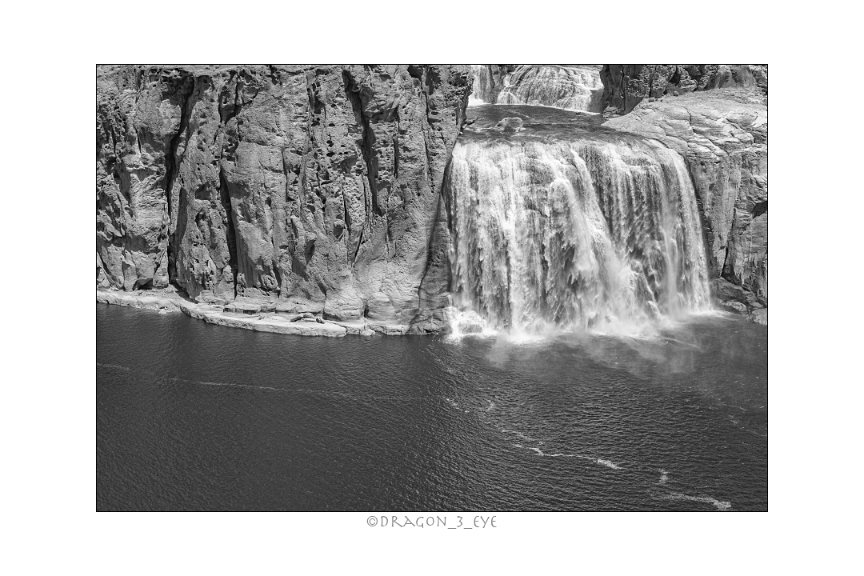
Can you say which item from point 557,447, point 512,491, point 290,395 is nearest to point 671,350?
point 557,447

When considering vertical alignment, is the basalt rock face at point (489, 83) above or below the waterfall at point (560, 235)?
above

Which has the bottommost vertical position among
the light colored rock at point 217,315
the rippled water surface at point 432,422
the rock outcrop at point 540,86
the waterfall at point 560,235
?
the rippled water surface at point 432,422

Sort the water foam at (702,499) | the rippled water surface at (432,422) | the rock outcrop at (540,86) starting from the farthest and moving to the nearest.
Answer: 1. the rock outcrop at (540,86)
2. the rippled water surface at (432,422)
3. the water foam at (702,499)

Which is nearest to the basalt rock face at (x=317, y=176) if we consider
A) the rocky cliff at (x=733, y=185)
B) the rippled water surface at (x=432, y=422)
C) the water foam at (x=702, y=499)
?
the rippled water surface at (x=432, y=422)

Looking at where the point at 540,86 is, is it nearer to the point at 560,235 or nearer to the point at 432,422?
the point at 560,235

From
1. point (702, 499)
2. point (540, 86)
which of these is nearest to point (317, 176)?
point (540, 86)

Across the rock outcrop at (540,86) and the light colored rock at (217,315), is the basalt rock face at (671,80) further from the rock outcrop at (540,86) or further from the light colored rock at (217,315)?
the light colored rock at (217,315)
